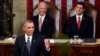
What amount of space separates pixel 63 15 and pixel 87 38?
1.54 metres

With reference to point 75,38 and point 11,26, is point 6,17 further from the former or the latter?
point 75,38

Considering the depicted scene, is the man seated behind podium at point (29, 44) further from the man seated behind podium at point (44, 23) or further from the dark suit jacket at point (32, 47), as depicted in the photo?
the man seated behind podium at point (44, 23)

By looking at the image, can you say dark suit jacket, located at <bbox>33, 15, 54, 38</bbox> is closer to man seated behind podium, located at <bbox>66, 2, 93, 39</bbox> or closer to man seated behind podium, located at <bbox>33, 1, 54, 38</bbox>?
man seated behind podium, located at <bbox>33, 1, 54, 38</bbox>

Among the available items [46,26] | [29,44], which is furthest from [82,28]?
[29,44]

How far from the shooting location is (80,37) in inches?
261

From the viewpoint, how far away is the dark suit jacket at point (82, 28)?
675 cm

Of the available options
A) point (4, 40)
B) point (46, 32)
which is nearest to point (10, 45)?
point (4, 40)

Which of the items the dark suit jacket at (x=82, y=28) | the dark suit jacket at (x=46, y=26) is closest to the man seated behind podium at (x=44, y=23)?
the dark suit jacket at (x=46, y=26)

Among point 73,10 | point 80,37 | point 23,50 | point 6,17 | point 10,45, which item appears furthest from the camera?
point 6,17

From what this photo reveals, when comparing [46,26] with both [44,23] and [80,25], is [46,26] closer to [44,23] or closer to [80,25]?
[44,23]

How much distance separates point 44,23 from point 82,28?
657mm

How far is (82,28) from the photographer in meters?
6.78

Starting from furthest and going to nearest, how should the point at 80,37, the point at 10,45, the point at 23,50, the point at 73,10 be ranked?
the point at 73,10 → the point at 80,37 → the point at 10,45 → the point at 23,50

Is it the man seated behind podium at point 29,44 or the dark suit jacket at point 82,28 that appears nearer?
the man seated behind podium at point 29,44
